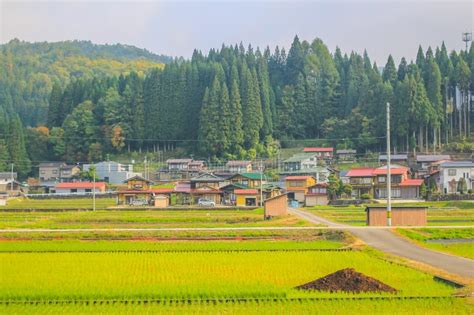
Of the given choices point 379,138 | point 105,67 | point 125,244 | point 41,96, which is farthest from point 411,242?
point 105,67

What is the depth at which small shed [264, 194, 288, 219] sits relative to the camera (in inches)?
1442

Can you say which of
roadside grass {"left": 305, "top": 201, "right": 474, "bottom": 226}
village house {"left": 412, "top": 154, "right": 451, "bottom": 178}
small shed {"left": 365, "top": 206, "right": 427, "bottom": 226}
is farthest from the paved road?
village house {"left": 412, "top": 154, "right": 451, "bottom": 178}

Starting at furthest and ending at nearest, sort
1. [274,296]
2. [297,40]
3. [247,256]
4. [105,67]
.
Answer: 1. [105,67]
2. [297,40]
3. [247,256]
4. [274,296]

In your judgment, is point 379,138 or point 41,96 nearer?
point 379,138

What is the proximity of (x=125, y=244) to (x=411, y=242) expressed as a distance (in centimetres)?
967

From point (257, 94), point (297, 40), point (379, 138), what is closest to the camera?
point (379, 138)

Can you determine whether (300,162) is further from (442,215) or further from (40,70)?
(40,70)

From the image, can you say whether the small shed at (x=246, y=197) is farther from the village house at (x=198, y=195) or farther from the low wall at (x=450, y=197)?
the low wall at (x=450, y=197)

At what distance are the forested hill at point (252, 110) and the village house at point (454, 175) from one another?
1108cm

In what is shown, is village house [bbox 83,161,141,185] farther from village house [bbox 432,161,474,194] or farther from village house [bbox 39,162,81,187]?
village house [bbox 432,161,474,194]

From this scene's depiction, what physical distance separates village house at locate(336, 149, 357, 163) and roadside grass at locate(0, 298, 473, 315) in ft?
188

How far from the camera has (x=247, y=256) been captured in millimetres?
21016

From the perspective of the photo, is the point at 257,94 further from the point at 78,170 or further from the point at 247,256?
the point at 247,256

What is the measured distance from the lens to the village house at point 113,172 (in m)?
71.1
